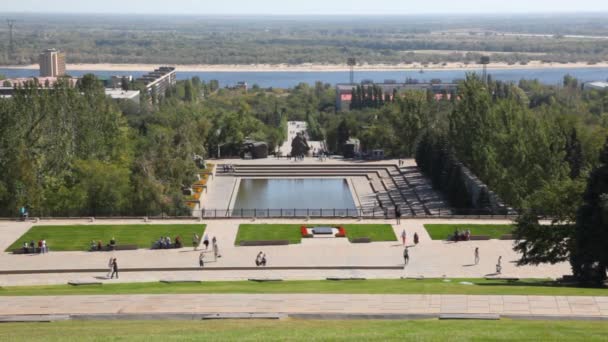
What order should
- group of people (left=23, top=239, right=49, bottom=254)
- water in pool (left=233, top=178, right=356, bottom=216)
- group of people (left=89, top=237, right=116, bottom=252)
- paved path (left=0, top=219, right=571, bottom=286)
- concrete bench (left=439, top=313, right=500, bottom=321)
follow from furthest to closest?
water in pool (left=233, top=178, right=356, bottom=216), group of people (left=89, top=237, right=116, bottom=252), group of people (left=23, top=239, right=49, bottom=254), paved path (left=0, top=219, right=571, bottom=286), concrete bench (left=439, top=313, right=500, bottom=321)

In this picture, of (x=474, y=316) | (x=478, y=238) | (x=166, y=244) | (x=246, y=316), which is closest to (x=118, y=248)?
(x=166, y=244)

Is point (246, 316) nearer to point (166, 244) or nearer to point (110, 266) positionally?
point (110, 266)

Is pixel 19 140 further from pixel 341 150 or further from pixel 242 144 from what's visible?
pixel 341 150

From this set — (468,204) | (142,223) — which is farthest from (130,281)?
(468,204)

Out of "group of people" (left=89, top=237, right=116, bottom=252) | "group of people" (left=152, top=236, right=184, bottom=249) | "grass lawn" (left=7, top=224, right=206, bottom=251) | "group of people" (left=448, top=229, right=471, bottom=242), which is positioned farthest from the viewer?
"group of people" (left=448, top=229, right=471, bottom=242)

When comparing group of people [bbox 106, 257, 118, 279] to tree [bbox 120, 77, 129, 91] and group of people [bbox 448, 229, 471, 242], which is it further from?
tree [bbox 120, 77, 129, 91]

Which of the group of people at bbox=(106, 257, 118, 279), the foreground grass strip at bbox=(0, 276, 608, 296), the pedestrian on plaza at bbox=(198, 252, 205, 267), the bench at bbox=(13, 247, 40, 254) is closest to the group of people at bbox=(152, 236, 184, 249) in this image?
the pedestrian on plaza at bbox=(198, 252, 205, 267)
